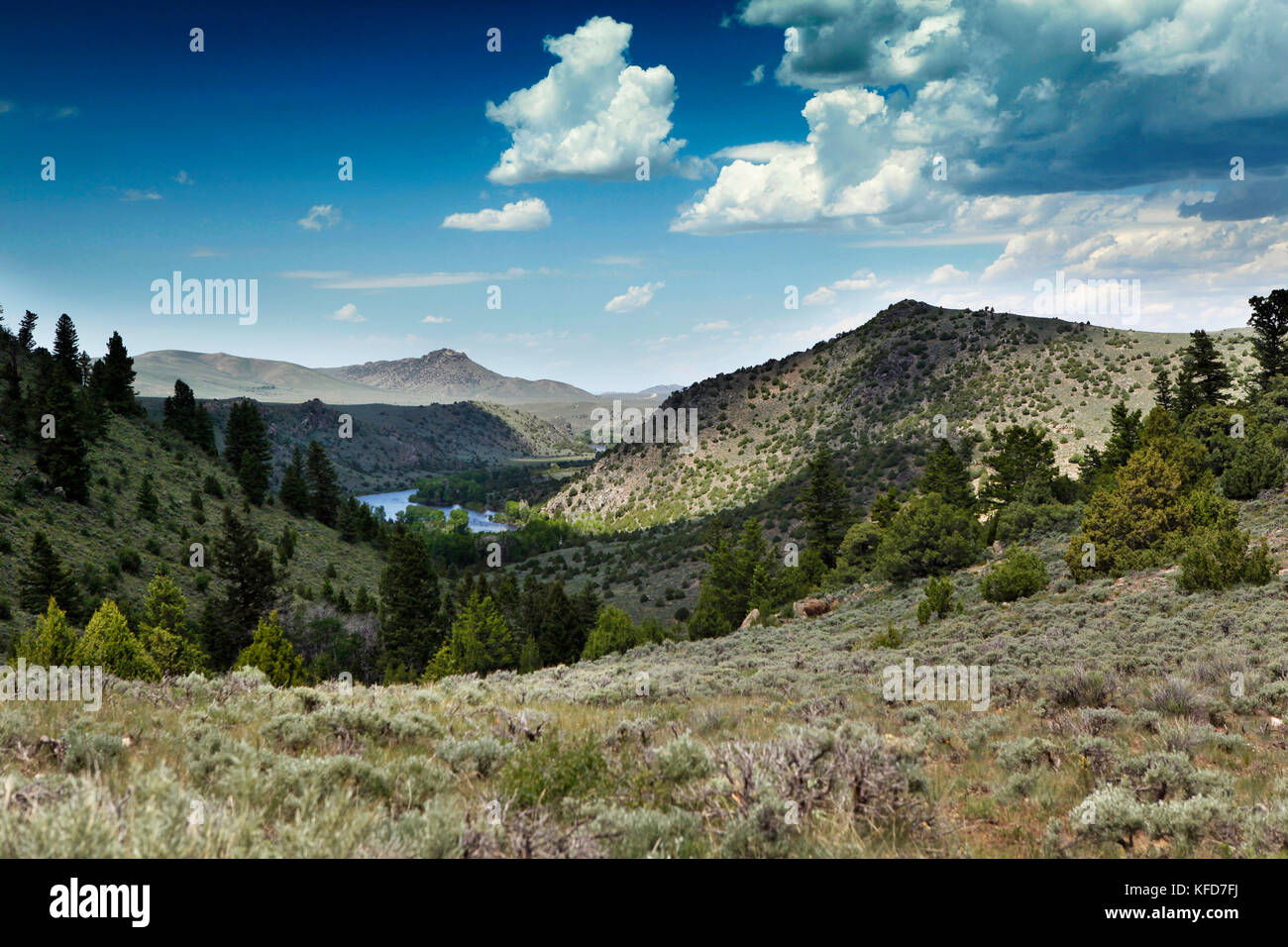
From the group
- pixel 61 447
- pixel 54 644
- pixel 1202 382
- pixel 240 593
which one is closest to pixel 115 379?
pixel 61 447

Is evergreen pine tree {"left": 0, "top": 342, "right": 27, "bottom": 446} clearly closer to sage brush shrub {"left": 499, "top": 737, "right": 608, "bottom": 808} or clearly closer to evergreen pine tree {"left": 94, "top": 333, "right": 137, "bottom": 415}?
evergreen pine tree {"left": 94, "top": 333, "right": 137, "bottom": 415}

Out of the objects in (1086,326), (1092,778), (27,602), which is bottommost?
(27,602)

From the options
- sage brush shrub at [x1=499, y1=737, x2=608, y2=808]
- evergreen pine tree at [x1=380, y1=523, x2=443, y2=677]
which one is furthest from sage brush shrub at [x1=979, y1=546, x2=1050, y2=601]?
evergreen pine tree at [x1=380, y1=523, x2=443, y2=677]

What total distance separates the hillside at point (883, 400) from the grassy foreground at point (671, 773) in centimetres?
7152

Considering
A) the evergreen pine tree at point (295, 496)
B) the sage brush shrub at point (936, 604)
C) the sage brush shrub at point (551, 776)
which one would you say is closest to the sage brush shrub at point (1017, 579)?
the sage brush shrub at point (936, 604)

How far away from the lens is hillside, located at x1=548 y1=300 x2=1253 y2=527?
85.6 metres

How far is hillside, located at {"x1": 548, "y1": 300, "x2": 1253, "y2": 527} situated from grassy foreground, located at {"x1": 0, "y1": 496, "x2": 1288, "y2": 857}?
71.5m

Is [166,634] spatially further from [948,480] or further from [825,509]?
[948,480]

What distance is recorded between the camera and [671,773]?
675 cm
